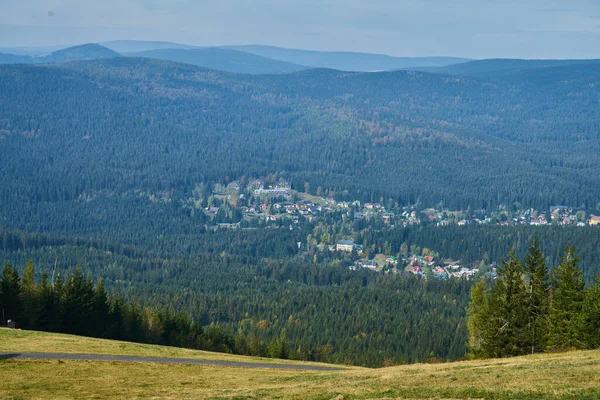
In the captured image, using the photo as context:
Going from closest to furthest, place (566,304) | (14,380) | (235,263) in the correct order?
1. (14,380)
2. (566,304)
3. (235,263)

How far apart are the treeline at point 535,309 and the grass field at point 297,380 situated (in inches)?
343

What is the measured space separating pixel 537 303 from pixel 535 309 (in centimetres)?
65

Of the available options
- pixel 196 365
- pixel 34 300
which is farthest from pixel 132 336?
pixel 196 365

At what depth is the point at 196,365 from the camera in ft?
187

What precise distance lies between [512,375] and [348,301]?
103176 millimetres

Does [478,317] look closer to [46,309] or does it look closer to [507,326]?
[507,326]

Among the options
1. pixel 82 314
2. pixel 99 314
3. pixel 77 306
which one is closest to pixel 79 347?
pixel 77 306

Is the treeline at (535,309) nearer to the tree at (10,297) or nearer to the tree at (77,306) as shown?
the tree at (77,306)

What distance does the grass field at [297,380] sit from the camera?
39.3 meters

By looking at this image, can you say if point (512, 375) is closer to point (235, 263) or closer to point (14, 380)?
point (14, 380)

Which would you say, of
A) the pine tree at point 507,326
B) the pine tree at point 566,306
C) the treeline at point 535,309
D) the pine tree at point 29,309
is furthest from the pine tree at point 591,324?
the pine tree at point 29,309

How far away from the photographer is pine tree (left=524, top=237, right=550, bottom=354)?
211 ft

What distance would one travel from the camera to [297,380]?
5003 cm

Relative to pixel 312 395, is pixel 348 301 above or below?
below
